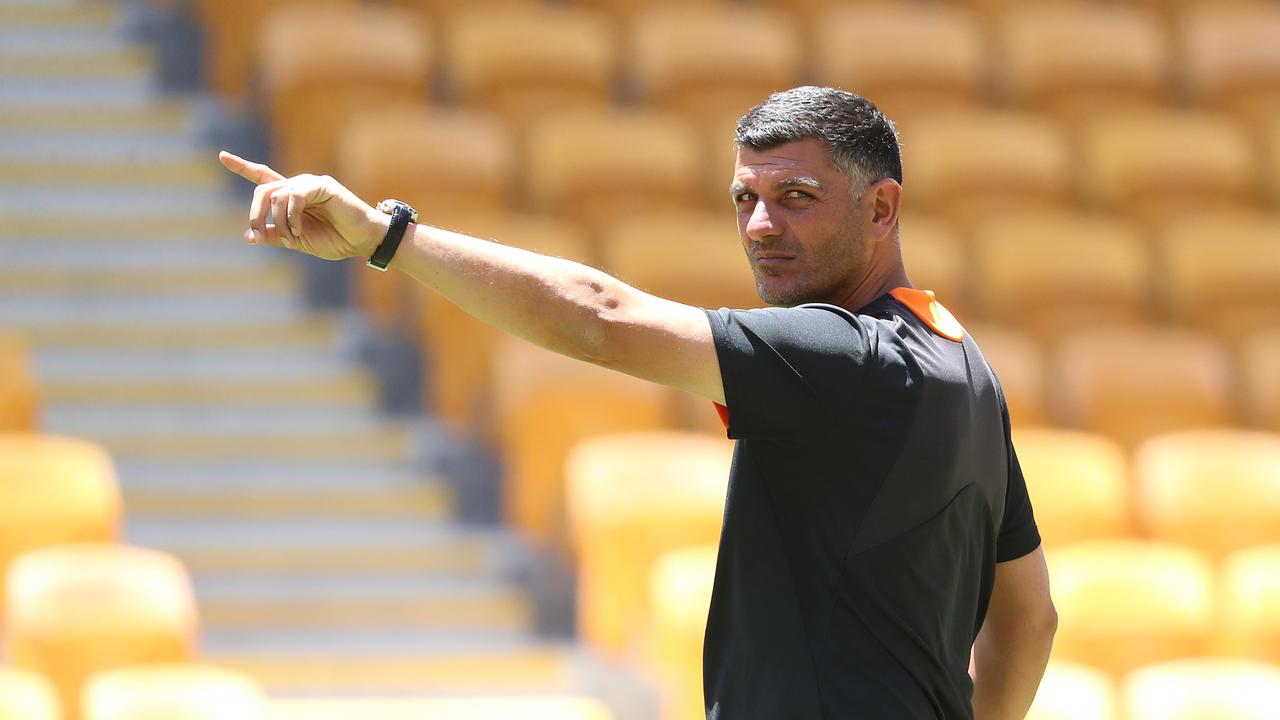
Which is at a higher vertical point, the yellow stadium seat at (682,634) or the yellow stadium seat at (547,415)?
the yellow stadium seat at (547,415)

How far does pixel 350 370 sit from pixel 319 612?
46 centimetres

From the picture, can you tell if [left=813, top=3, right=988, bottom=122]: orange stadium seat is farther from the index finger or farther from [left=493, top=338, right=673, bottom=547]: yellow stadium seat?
the index finger

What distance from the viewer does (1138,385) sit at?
8.09 feet

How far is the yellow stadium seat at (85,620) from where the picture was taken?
5.81 ft

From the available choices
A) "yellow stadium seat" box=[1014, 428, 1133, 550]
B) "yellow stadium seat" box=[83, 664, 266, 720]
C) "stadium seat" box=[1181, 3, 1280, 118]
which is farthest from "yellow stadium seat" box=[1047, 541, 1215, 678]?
"stadium seat" box=[1181, 3, 1280, 118]

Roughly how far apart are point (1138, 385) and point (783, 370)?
1.79m

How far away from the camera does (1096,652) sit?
1.95 m

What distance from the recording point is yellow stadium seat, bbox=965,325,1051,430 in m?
2.38

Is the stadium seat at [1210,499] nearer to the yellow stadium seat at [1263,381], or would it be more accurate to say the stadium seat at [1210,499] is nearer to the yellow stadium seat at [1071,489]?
the yellow stadium seat at [1071,489]

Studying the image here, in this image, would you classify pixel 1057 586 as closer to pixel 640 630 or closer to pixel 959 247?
pixel 640 630

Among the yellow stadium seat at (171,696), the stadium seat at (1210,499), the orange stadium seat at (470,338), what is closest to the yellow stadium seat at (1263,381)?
the stadium seat at (1210,499)

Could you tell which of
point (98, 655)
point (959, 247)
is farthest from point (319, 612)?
point (959, 247)

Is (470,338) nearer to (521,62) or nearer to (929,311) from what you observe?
(521,62)

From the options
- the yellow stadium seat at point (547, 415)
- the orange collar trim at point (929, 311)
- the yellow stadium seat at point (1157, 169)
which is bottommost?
the yellow stadium seat at point (547, 415)
